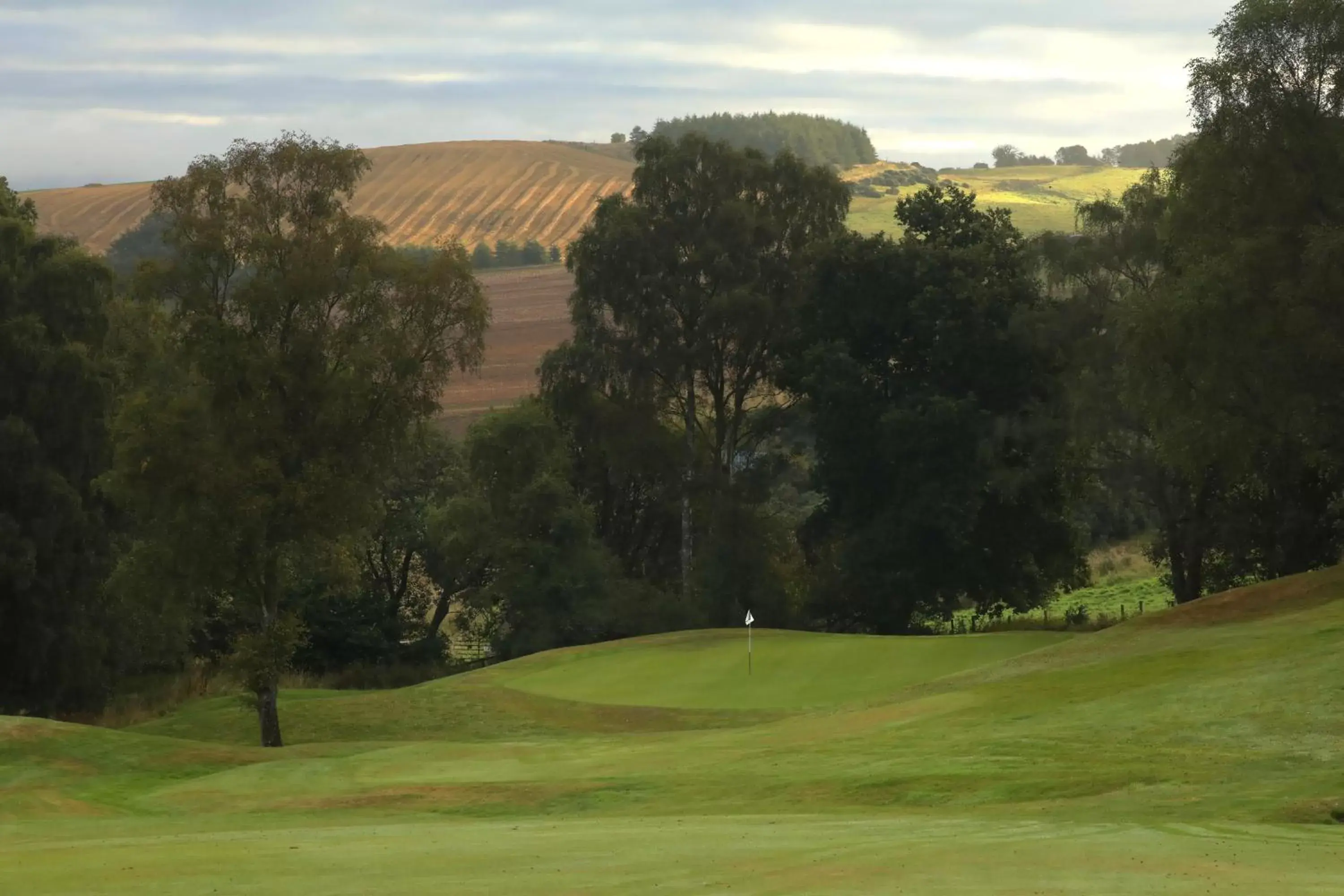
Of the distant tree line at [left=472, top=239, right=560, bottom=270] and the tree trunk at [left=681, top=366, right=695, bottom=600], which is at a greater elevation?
the distant tree line at [left=472, top=239, right=560, bottom=270]

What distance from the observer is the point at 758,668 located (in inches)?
1569

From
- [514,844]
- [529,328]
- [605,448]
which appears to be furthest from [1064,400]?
[529,328]

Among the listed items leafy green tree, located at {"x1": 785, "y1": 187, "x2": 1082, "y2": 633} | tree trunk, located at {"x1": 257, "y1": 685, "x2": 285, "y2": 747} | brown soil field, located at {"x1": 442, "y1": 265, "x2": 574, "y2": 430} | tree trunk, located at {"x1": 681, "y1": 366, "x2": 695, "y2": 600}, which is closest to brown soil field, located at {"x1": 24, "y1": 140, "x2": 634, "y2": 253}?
brown soil field, located at {"x1": 442, "y1": 265, "x2": 574, "y2": 430}

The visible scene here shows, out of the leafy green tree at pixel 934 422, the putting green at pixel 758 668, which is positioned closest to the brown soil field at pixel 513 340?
the leafy green tree at pixel 934 422

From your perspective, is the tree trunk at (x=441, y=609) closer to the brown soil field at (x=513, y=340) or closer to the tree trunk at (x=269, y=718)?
the tree trunk at (x=269, y=718)

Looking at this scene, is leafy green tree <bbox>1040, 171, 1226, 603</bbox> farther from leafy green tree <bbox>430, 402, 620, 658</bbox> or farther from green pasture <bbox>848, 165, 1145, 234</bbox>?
green pasture <bbox>848, 165, 1145, 234</bbox>

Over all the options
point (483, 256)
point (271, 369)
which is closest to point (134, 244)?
point (483, 256)

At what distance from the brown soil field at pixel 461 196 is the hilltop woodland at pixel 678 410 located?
75.0 metres

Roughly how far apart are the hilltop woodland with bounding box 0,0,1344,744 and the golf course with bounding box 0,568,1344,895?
19.5 feet

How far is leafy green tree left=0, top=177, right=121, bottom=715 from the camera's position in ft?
139

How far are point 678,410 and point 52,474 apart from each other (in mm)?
26502

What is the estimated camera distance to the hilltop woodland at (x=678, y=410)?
113ft

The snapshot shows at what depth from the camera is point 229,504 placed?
3369 cm

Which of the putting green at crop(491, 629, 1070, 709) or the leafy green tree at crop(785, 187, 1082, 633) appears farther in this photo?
the leafy green tree at crop(785, 187, 1082, 633)
